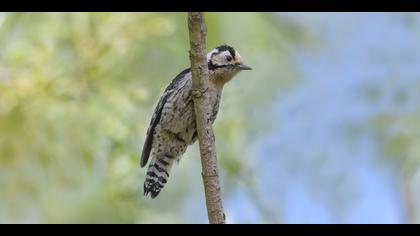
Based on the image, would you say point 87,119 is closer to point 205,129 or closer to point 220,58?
point 220,58

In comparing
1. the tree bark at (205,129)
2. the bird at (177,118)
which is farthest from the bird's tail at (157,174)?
the tree bark at (205,129)

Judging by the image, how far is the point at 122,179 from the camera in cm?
749

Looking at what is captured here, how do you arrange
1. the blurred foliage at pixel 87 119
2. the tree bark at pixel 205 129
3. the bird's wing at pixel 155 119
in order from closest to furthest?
the tree bark at pixel 205 129
the bird's wing at pixel 155 119
the blurred foliage at pixel 87 119

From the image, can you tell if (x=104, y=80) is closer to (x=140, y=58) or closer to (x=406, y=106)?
(x=140, y=58)

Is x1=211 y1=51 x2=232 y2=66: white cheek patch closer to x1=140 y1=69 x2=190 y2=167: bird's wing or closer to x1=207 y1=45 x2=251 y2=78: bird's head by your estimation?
x1=207 y1=45 x2=251 y2=78: bird's head

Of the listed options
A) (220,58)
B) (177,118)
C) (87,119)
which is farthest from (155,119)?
(87,119)

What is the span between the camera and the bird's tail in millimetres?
4602

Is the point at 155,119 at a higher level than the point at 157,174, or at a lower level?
higher

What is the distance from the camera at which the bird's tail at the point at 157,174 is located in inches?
181

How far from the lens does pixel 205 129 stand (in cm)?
332

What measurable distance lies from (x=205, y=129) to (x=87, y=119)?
4.64m

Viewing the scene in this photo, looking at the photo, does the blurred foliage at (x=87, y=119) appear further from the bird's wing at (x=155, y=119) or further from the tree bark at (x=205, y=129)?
the tree bark at (x=205, y=129)

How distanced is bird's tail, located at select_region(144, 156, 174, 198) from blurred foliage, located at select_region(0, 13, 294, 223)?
2.51m

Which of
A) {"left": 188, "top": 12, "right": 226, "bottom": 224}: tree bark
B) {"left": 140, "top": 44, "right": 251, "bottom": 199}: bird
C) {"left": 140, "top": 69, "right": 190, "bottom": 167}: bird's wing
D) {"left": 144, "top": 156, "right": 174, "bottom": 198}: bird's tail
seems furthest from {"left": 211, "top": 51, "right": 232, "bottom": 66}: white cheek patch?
{"left": 188, "top": 12, "right": 226, "bottom": 224}: tree bark
